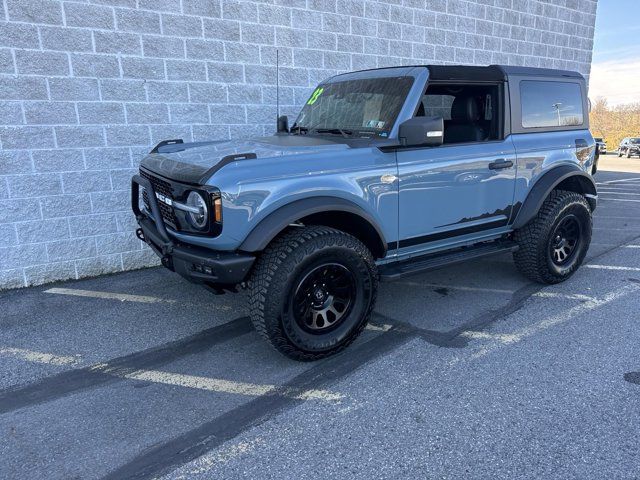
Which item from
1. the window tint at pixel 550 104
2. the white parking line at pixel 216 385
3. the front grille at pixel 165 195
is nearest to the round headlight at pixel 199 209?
the front grille at pixel 165 195

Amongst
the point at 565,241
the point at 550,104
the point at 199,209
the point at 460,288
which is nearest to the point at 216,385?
the point at 199,209

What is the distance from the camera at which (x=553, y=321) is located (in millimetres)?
3900

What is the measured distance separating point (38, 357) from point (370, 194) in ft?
8.65

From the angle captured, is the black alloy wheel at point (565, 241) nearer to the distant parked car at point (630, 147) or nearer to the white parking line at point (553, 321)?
the white parking line at point (553, 321)

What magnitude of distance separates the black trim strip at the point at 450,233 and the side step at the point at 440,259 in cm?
16

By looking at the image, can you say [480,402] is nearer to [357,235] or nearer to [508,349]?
[508,349]

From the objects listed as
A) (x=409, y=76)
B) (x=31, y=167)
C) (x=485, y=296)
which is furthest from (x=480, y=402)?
(x=31, y=167)

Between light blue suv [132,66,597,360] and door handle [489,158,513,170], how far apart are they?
14mm

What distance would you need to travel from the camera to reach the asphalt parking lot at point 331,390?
7.72 feet

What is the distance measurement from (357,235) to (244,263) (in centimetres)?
99

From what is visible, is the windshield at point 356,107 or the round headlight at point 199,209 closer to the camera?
the round headlight at point 199,209

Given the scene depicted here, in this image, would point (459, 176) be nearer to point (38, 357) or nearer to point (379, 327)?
point (379, 327)

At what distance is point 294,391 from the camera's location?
2.96 meters

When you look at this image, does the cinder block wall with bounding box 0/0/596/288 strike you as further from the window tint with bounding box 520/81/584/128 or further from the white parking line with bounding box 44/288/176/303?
the window tint with bounding box 520/81/584/128
